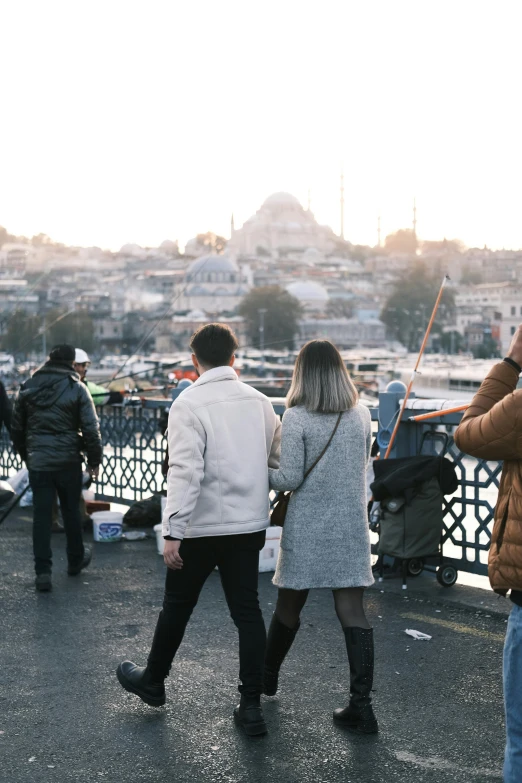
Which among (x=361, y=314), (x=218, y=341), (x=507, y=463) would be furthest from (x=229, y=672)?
(x=361, y=314)

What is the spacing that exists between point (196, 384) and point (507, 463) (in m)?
1.29

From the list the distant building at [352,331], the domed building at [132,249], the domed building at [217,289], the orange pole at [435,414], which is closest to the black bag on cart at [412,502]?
the orange pole at [435,414]

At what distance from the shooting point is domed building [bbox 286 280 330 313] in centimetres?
15225

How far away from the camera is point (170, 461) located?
3.63 metres

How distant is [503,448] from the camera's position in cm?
267

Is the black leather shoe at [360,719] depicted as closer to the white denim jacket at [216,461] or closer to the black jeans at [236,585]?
the black jeans at [236,585]

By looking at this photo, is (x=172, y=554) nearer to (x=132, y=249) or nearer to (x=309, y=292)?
(x=309, y=292)

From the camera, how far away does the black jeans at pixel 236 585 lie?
3664 mm

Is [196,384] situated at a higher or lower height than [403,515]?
higher

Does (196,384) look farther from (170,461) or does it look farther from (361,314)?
(361,314)

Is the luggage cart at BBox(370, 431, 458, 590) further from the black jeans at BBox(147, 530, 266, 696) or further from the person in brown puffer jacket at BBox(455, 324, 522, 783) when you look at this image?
the person in brown puffer jacket at BBox(455, 324, 522, 783)

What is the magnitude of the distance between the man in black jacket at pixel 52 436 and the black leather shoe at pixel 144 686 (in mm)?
2032

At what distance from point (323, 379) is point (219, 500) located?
55 centimetres

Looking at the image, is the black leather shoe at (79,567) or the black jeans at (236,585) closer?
the black jeans at (236,585)
